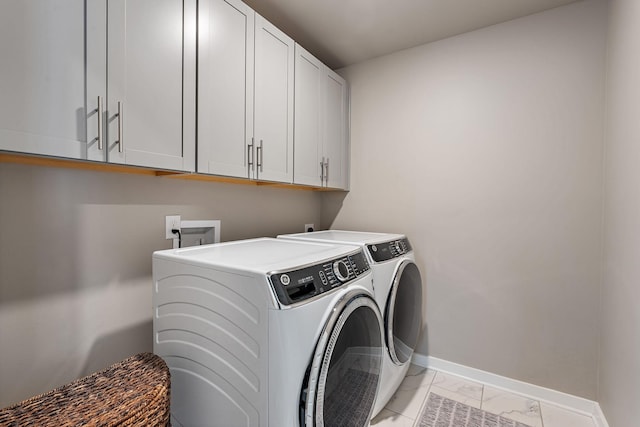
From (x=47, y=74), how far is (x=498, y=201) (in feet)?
7.64

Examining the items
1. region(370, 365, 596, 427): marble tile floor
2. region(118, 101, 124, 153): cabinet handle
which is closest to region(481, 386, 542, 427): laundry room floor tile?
region(370, 365, 596, 427): marble tile floor

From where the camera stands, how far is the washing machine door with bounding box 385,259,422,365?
1649mm

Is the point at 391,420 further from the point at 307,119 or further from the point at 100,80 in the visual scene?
the point at 100,80

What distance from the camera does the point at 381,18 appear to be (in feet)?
6.37

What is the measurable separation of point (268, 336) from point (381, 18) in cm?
198

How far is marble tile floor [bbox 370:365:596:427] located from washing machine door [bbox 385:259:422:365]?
250mm

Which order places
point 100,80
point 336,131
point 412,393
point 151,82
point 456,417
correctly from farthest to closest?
point 336,131
point 412,393
point 456,417
point 151,82
point 100,80

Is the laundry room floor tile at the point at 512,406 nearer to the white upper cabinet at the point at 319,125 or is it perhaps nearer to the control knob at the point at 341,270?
the control knob at the point at 341,270

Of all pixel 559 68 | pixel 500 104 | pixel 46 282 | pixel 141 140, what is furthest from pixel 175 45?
pixel 559 68

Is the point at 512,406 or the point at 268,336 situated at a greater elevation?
the point at 268,336

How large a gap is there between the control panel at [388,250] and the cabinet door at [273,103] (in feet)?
2.27

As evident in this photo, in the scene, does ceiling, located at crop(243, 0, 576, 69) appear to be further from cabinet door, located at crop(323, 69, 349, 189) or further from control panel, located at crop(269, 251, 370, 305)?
control panel, located at crop(269, 251, 370, 305)

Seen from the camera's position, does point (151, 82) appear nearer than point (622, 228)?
Yes

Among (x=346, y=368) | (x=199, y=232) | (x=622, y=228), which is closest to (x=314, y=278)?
(x=346, y=368)
